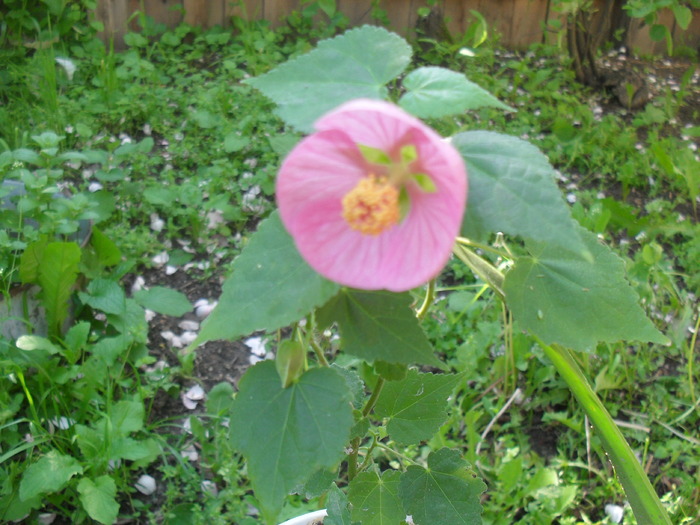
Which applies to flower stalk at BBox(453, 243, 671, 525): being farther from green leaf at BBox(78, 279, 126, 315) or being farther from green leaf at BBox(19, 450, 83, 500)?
green leaf at BBox(78, 279, 126, 315)

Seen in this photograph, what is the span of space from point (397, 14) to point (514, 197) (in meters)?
2.69

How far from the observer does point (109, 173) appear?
203 cm

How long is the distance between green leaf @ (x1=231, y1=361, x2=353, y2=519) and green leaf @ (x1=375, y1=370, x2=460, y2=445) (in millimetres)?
262

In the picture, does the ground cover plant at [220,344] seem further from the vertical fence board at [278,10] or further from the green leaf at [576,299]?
the vertical fence board at [278,10]

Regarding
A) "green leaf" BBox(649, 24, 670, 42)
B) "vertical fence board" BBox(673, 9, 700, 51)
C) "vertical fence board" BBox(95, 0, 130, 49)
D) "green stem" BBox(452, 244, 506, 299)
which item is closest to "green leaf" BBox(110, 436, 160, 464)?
"green stem" BBox(452, 244, 506, 299)

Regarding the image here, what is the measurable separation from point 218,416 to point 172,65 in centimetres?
166

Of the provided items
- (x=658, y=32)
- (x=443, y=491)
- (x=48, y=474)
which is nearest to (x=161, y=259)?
(x=48, y=474)

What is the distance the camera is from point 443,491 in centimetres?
89

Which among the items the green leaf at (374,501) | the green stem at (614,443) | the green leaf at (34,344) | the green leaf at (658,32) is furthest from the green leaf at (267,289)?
the green leaf at (658,32)

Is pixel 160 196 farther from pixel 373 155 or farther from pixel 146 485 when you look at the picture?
pixel 373 155

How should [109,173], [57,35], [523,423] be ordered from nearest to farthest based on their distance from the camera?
1. [523,423]
2. [109,173]
3. [57,35]

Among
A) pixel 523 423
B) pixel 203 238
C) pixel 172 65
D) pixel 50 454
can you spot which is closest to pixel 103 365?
pixel 50 454

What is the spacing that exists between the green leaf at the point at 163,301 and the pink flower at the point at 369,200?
1.22 metres

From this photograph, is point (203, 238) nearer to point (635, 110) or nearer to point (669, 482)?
point (669, 482)
